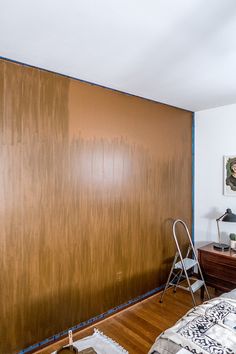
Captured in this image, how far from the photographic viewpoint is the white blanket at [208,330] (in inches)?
49.0

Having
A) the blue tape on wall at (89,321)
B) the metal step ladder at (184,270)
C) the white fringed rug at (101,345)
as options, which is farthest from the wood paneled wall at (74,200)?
A: the white fringed rug at (101,345)

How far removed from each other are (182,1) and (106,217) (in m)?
1.91

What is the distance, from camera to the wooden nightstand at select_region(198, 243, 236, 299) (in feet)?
9.04

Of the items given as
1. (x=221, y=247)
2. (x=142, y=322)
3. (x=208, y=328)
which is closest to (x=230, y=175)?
(x=221, y=247)

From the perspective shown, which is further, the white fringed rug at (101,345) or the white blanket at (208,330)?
the white fringed rug at (101,345)

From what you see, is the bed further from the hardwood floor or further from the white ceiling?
the white ceiling

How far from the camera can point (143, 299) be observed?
2.96m

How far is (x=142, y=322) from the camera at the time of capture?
8.21 feet

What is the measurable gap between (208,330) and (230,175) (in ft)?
7.32

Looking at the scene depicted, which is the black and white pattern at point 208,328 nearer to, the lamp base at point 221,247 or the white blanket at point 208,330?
the white blanket at point 208,330

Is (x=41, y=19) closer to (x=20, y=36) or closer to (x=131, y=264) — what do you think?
(x=20, y=36)

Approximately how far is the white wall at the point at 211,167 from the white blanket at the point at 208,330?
182 cm

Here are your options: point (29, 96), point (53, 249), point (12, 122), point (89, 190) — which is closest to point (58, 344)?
point (53, 249)

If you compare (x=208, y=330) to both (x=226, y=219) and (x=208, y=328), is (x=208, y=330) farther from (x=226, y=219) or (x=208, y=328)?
(x=226, y=219)
